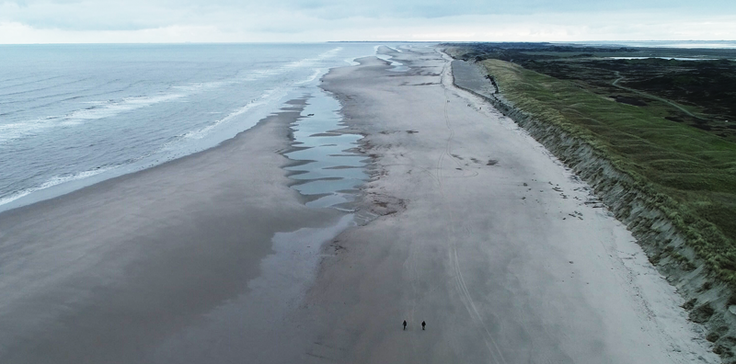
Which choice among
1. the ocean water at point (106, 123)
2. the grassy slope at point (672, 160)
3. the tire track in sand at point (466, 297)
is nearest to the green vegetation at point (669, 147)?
the grassy slope at point (672, 160)

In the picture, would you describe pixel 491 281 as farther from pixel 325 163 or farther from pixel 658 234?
pixel 325 163

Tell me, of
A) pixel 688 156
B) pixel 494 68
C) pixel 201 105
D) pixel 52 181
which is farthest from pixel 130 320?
pixel 494 68

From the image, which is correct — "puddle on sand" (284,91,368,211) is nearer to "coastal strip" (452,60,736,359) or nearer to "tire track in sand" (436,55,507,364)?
"tire track in sand" (436,55,507,364)

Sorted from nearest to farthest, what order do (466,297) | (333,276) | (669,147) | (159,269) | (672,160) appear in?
(466,297), (333,276), (159,269), (672,160), (669,147)

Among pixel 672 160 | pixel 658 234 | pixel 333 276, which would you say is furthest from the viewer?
pixel 672 160

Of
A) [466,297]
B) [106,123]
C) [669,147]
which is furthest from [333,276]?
[106,123]

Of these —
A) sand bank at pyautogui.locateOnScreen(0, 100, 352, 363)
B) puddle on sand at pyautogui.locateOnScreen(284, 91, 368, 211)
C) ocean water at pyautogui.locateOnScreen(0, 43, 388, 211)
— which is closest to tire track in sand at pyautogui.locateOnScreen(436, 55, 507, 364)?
sand bank at pyautogui.locateOnScreen(0, 100, 352, 363)

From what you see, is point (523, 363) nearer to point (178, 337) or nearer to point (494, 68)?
point (178, 337)
